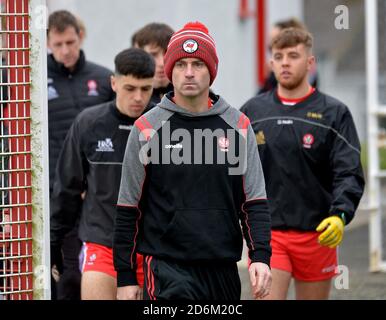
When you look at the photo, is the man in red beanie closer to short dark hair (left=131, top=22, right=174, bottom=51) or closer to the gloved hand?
the gloved hand

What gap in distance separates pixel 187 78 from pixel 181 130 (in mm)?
267

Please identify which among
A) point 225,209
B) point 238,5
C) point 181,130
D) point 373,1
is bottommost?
point 225,209

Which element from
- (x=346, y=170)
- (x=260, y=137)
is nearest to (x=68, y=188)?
(x=260, y=137)

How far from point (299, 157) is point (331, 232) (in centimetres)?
85

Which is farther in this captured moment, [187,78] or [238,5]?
[238,5]

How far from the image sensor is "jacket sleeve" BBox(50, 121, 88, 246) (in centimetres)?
691

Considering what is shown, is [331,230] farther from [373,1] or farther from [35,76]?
[373,1]

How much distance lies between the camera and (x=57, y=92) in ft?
27.3

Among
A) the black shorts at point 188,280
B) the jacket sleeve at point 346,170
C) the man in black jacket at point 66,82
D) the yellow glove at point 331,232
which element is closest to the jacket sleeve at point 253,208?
the black shorts at point 188,280

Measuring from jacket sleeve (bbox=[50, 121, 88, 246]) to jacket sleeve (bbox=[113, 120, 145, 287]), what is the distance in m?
1.43

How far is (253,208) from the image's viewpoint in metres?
5.58

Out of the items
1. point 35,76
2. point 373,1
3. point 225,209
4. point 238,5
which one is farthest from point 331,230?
point 238,5

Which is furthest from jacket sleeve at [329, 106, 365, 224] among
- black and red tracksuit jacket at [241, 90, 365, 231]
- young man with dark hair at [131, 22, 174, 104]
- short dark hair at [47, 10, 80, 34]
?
short dark hair at [47, 10, 80, 34]

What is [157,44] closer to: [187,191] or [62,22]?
[62,22]
